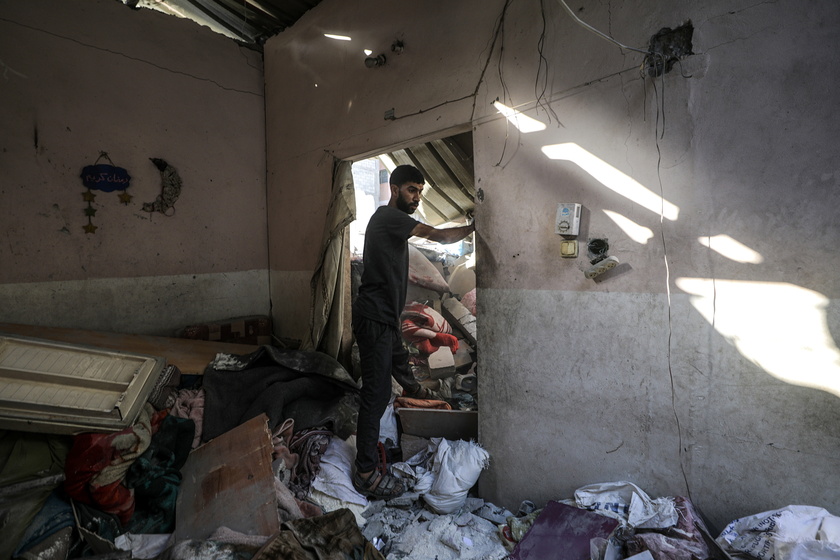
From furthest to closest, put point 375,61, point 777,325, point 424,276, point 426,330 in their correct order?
point 424,276 → point 426,330 → point 375,61 → point 777,325

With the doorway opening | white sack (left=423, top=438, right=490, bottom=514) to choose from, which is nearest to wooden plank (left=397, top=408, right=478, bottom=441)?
white sack (left=423, top=438, right=490, bottom=514)

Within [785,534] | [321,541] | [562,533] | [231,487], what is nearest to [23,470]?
[231,487]

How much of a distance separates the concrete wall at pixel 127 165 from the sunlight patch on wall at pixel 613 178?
12.1 feet

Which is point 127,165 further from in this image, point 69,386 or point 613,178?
point 613,178

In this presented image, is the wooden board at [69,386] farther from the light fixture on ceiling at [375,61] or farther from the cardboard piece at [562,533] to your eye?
the light fixture on ceiling at [375,61]

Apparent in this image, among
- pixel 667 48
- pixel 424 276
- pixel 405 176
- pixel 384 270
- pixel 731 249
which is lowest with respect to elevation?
pixel 424 276

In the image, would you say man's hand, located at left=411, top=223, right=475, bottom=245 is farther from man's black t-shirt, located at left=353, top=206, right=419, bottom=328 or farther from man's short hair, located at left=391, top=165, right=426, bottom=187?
man's short hair, located at left=391, top=165, right=426, bottom=187

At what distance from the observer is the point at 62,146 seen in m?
3.81

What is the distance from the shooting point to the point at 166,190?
4.32 meters

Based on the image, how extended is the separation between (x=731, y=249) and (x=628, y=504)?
1.31m

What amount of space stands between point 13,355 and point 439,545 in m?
2.62

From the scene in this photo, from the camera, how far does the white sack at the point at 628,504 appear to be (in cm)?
193

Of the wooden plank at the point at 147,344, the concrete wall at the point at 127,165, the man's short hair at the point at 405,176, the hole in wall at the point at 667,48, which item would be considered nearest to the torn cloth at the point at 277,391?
the wooden plank at the point at 147,344

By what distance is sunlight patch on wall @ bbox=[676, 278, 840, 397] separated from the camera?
169cm
